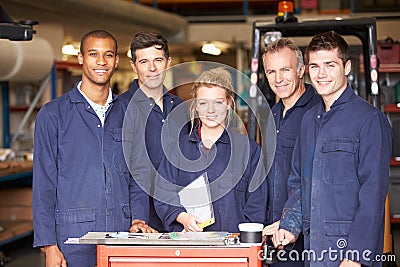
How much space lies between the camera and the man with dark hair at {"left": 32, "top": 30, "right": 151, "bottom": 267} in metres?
3.64

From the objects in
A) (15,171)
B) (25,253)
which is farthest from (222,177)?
(25,253)

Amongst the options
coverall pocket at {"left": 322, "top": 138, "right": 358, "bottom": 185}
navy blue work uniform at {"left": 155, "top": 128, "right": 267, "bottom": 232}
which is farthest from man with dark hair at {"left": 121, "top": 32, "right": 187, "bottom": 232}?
coverall pocket at {"left": 322, "top": 138, "right": 358, "bottom": 185}

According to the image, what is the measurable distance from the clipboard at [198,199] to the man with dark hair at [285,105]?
0.47 meters

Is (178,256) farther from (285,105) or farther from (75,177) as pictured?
(285,105)

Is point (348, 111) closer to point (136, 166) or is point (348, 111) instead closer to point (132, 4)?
point (136, 166)

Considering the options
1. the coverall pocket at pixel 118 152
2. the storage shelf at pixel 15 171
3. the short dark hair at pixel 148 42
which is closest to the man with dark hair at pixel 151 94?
the short dark hair at pixel 148 42

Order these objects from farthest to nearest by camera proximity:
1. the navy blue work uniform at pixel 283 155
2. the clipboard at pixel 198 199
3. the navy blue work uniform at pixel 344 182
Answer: the navy blue work uniform at pixel 283 155 < the clipboard at pixel 198 199 < the navy blue work uniform at pixel 344 182

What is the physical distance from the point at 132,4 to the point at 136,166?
6.55 m

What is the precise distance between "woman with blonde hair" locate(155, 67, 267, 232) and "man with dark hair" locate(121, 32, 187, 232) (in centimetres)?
25

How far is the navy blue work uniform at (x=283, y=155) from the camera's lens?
387cm

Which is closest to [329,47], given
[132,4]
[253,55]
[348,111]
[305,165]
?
[348,111]

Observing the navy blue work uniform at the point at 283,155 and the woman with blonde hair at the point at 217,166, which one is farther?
the navy blue work uniform at the point at 283,155

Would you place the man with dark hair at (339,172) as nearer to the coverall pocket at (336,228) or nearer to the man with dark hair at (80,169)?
the coverall pocket at (336,228)

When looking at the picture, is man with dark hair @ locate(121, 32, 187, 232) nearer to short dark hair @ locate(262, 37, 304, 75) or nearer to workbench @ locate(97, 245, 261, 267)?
short dark hair @ locate(262, 37, 304, 75)
